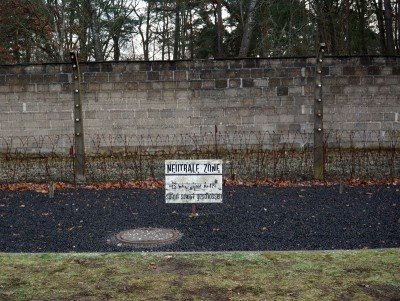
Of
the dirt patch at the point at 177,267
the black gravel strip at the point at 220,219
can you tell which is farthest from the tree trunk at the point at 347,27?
the dirt patch at the point at 177,267

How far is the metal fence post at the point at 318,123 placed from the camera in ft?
30.8

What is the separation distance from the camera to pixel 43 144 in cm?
1320

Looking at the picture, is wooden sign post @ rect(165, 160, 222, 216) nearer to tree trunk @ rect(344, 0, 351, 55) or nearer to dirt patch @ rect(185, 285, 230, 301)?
dirt patch @ rect(185, 285, 230, 301)

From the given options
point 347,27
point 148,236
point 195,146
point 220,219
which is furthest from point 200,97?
point 347,27

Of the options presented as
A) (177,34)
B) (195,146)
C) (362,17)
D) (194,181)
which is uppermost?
(177,34)

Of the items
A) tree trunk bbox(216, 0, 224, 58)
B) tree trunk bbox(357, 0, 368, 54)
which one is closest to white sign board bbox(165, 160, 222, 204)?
tree trunk bbox(357, 0, 368, 54)

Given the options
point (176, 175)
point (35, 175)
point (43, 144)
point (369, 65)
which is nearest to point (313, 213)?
point (176, 175)

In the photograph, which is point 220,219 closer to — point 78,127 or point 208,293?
point 208,293

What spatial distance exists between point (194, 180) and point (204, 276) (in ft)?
8.49

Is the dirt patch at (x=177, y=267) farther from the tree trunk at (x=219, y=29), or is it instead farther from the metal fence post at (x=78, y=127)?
the tree trunk at (x=219, y=29)

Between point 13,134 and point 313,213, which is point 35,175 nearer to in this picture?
point 13,134

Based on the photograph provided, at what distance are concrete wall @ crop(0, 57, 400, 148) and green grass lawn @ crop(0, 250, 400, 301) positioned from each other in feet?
26.8

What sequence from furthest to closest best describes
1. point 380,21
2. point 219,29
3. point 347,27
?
point 219,29, point 380,21, point 347,27

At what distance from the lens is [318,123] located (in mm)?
9453
